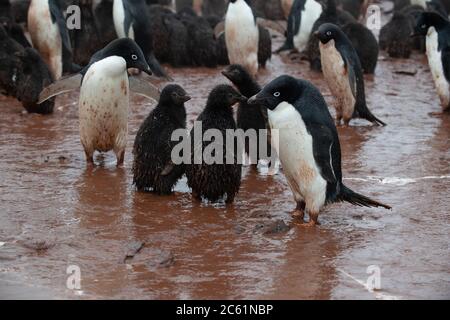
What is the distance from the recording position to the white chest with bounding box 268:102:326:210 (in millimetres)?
6781

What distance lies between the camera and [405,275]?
5910mm

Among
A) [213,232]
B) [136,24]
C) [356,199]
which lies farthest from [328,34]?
[213,232]

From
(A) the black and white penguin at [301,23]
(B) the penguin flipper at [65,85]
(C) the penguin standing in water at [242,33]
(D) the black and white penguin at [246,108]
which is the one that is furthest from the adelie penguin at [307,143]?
(A) the black and white penguin at [301,23]

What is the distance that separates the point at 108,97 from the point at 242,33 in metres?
4.53

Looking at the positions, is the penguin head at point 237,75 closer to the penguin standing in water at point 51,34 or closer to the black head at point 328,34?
the black head at point 328,34

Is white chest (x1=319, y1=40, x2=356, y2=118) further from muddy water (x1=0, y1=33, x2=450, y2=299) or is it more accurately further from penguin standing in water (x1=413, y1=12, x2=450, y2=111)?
penguin standing in water (x1=413, y1=12, x2=450, y2=111)

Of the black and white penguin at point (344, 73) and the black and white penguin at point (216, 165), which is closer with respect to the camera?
the black and white penguin at point (216, 165)

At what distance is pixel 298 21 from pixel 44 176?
7211 mm

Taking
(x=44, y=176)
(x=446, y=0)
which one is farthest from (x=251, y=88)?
(x=446, y=0)

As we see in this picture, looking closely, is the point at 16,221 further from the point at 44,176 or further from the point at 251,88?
the point at 251,88

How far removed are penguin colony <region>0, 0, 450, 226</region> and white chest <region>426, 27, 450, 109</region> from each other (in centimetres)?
1

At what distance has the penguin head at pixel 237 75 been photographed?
26.4 ft

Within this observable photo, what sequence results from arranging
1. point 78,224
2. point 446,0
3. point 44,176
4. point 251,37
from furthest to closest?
point 446,0
point 251,37
point 44,176
point 78,224

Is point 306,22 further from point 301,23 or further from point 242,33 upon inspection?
point 242,33
